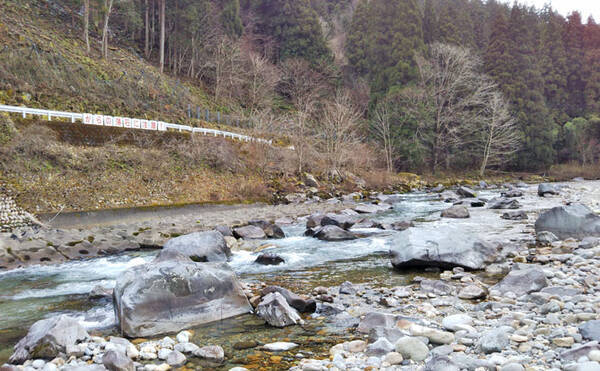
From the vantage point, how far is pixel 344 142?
3095 centimetres

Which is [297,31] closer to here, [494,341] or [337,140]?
[337,140]

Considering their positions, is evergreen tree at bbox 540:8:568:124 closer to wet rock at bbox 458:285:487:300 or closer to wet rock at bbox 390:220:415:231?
wet rock at bbox 390:220:415:231

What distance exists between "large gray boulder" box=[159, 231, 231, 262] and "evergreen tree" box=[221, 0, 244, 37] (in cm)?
4030

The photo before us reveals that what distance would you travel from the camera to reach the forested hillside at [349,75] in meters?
31.2

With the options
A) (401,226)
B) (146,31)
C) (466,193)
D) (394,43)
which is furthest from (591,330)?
(146,31)

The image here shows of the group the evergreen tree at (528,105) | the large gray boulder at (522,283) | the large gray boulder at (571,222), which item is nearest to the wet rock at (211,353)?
the large gray boulder at (522,283)

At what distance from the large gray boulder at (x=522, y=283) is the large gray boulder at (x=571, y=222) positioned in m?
4.71

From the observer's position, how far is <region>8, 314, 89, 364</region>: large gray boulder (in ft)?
15.8

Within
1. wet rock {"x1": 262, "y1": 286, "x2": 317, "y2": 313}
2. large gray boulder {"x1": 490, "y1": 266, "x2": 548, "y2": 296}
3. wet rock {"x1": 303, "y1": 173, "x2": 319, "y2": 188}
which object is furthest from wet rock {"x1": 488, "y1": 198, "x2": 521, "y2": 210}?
wet rock {"x1": 262, "y1": 286, "x2": 317, "y2": 313}

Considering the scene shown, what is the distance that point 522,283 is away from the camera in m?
6.52

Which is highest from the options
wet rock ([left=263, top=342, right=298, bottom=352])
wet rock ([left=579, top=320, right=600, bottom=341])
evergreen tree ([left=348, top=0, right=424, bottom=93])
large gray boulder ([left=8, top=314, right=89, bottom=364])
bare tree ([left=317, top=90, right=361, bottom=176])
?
evergreen tree ([left=348, top=0, right=424, bottom=93])

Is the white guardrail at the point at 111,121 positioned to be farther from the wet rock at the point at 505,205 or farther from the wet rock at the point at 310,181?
the wet rock at the point at 505,205

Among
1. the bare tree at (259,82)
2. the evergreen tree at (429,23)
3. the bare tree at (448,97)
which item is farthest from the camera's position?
the evergreen tree at (429,23)

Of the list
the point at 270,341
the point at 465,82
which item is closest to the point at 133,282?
the point at 270,341
